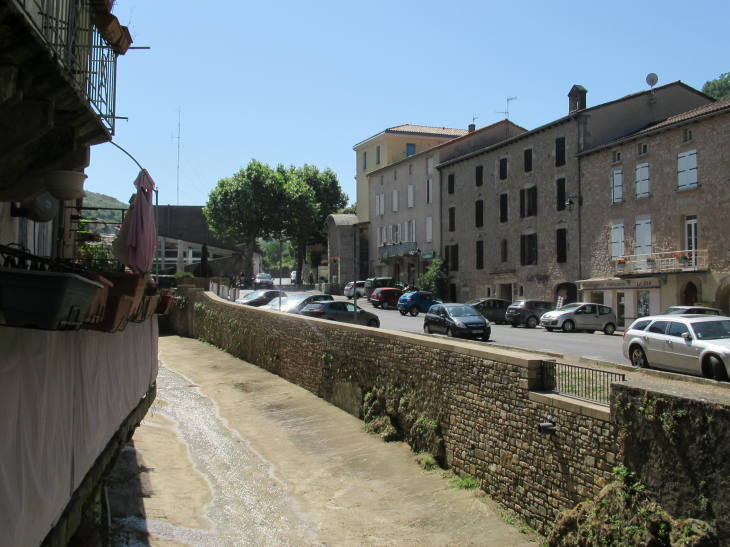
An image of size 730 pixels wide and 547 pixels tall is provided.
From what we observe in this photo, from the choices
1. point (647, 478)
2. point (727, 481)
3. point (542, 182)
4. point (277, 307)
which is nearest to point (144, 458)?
point (647, 478)

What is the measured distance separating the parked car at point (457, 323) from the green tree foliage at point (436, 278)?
2138 cm

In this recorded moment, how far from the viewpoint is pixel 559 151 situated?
124 ft

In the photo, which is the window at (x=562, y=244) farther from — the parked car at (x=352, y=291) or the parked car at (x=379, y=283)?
the parked car at (x=352, y=291)

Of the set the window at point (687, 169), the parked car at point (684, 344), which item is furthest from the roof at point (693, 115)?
the parked car at point (684, 344)

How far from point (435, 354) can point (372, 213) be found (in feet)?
163

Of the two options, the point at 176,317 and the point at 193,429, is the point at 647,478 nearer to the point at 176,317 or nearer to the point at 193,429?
the point at 193,429

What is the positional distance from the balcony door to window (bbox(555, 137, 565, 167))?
921cm

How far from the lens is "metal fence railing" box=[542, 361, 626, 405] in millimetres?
8438

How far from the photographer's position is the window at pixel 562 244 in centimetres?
3716

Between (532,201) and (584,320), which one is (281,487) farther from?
(532,201)

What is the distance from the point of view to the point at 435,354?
1200cm

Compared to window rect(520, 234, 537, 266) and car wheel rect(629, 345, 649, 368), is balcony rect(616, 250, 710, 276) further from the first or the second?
car wheel rect(629, 345, 649, 368)

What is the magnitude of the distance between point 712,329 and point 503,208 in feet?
96.6

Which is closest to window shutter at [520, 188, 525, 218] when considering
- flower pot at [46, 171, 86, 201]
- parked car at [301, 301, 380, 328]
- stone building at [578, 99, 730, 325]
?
stone building at [578, 99, 730, 325]
